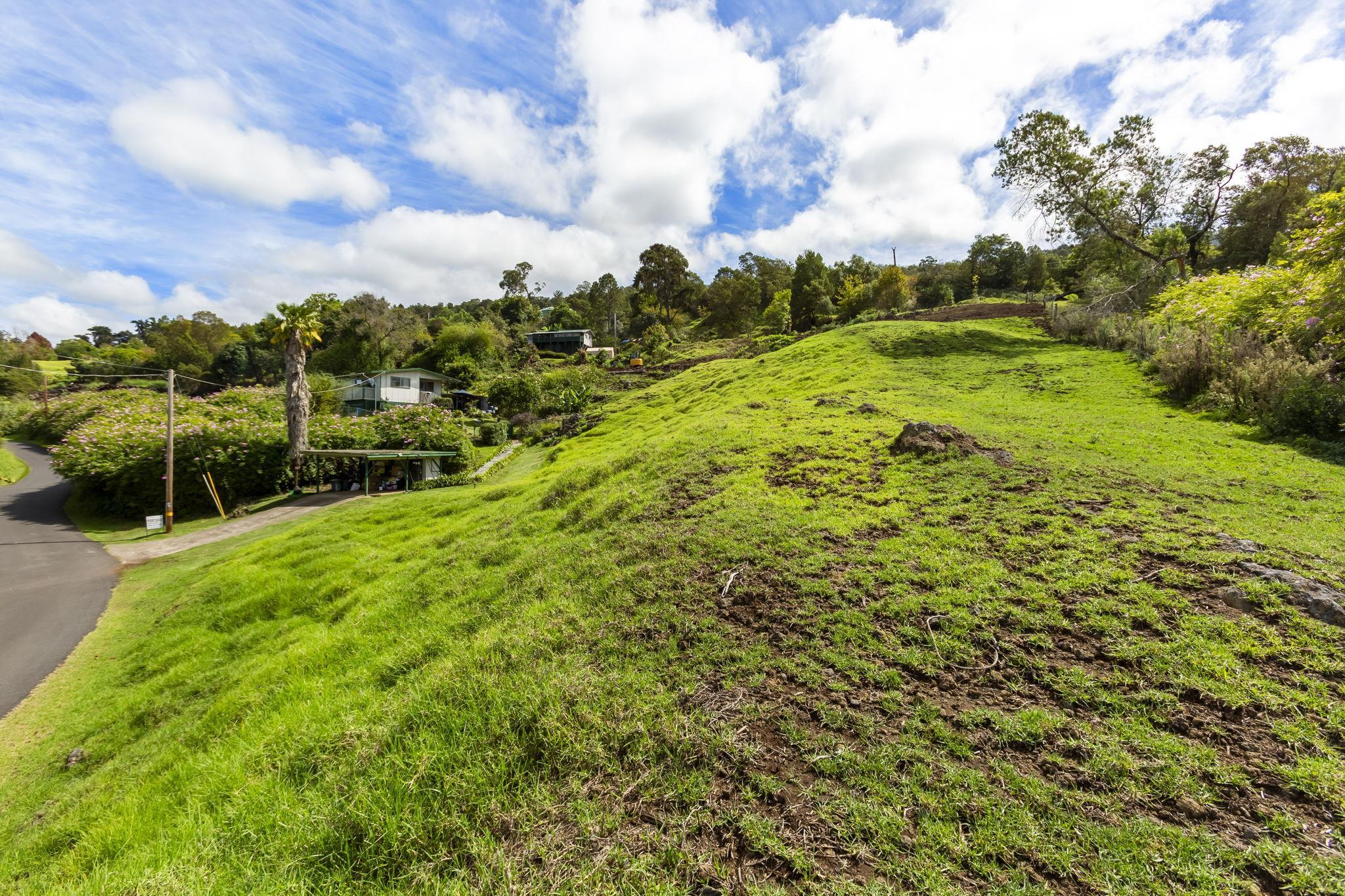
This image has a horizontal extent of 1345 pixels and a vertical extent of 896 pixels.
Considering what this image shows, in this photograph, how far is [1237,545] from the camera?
5184 millimetres

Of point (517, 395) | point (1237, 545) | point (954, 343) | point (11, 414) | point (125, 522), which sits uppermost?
point (954, 343)

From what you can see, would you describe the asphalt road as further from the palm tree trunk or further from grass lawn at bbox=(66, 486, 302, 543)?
the palm tree trunk

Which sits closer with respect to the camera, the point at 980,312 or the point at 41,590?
the point at 41,590

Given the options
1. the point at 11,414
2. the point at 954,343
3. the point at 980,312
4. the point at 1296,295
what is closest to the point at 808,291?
the point at 980,312

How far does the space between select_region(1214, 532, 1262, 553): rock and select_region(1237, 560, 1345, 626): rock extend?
0.49 m

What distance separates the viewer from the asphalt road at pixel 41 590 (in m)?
9.63

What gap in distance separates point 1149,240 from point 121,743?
56.8 m

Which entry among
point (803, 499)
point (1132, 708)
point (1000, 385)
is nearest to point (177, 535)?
point (803, 499)

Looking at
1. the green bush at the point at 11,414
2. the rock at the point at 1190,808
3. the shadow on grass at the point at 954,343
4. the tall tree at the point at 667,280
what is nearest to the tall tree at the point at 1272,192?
the shadow on grass at the point at 954,343

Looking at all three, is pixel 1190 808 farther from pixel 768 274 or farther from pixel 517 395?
pixel 768 274

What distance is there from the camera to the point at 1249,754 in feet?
9.78

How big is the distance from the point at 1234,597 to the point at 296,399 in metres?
32.7

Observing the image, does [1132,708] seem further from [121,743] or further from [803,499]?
[121,743]

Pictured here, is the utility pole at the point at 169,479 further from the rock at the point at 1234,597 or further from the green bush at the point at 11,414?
the green bush at the point at 11,414
